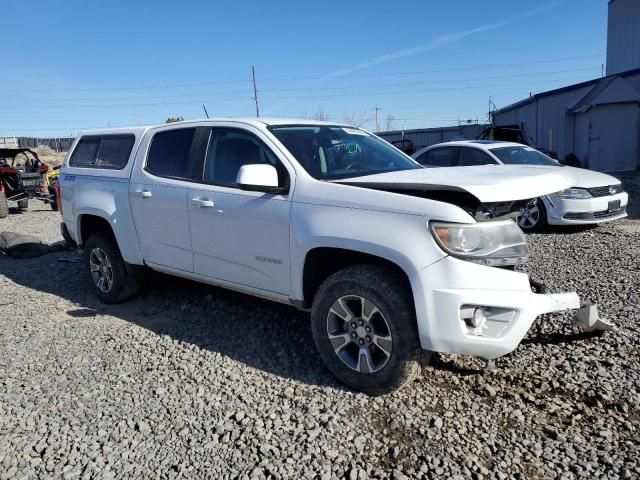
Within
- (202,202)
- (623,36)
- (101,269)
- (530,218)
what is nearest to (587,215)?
(530,218)

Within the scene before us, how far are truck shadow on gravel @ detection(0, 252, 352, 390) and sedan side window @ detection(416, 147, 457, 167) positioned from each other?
5.71m

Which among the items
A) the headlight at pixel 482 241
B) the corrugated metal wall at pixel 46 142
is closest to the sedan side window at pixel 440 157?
the headlight at pixel 482 241

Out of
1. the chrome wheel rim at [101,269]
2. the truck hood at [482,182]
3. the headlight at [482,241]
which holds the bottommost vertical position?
the chrome wheel rim at [101,269]

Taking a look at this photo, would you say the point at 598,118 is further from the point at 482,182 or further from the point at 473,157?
the point at 482,182

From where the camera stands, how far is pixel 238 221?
163 inches

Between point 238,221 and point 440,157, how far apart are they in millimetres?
6986

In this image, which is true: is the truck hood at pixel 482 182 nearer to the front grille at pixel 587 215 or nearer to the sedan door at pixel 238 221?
the sedan door at pixel 238 221

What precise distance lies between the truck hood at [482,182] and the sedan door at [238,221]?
611 millimetres

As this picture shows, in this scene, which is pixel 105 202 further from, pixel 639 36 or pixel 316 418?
pixel 639 36

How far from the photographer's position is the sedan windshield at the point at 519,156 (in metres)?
9.48

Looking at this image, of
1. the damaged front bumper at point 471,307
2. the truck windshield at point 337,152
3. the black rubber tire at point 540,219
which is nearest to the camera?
the damaged front bumper at point 471,307

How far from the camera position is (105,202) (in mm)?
5465

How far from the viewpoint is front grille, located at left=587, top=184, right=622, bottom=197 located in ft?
27.7

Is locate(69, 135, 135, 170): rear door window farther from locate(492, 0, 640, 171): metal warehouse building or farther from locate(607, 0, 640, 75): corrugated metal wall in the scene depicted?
locate(607, 0, 640, 75): corrugated metal wall
